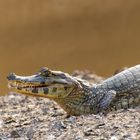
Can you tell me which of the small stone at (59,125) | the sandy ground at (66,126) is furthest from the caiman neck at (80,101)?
the small stone at (59,125)

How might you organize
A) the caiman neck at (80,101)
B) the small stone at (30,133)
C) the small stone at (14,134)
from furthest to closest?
the caiman neck at (80,101) → the small stone at (14,134) → the small stone at (30,133)

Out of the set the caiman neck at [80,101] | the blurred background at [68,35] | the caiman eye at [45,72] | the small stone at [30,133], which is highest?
the blurred background at [68,35]

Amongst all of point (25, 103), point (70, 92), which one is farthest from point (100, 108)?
point (25, 103)

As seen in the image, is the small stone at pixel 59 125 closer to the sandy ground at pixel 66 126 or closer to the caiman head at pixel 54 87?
the sandy ground at pixel 66 126

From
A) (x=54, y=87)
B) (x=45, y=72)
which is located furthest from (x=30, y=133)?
(x=45, y=72)

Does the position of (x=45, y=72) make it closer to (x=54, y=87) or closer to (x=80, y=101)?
(x=54, y=87)

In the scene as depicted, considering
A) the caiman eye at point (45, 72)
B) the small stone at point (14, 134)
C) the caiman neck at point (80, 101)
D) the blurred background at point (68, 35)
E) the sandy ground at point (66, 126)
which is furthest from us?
the blurred background at point (68, 35)

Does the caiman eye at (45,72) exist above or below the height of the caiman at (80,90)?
above

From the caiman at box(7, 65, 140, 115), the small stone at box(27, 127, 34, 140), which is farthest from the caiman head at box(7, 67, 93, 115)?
the small stone at box(27, 127, 34, 140)
